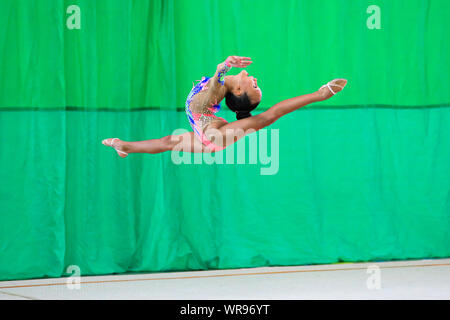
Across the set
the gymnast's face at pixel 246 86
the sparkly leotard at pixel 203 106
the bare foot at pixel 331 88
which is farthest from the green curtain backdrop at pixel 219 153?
the bare foot at pixel 331 88

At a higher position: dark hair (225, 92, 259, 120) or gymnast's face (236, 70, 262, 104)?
gymnast's face (236, 70, 262, 104)

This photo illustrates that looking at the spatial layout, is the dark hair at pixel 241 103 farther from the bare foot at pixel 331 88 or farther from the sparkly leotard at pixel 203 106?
the bare foot at pixel 331 88

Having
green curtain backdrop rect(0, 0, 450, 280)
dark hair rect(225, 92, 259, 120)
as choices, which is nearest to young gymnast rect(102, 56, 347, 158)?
dark hair rect(225, 92, 259, 120)

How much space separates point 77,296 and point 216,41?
8.55ft

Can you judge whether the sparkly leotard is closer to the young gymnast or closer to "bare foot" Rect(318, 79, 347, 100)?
the young gymnast

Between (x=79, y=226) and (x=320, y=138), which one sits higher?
(x=320, y=138)

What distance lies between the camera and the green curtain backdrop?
5.05 metres

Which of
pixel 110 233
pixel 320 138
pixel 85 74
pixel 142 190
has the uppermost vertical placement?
pixel 85 74

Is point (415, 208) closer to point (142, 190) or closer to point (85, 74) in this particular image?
point (142, 190)

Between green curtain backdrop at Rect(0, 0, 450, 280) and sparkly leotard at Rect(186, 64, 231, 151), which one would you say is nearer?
sparkly leotard at Rect(186, 64, 231, 151)

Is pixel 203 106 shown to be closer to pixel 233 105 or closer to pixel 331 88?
pixel 233 105

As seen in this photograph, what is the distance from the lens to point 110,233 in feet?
17.1

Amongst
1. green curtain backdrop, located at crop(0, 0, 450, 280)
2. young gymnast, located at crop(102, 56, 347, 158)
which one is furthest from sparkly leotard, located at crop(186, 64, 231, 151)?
green curtain backdrop, located at crop(0, 0, 450, 280)
